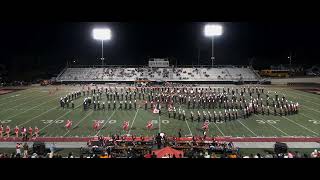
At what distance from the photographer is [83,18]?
13.7 feet

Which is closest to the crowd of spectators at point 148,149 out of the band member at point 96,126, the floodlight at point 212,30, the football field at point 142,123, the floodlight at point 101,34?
the football field at point 142,123

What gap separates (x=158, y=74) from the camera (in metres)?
40.8

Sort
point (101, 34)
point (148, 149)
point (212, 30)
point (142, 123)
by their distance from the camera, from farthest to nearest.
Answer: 1. point (101, 34)
2. point (212, 30)
3. point (142, 123)
4. point (148, 149)

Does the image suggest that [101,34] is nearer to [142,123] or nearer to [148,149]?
[142,123]

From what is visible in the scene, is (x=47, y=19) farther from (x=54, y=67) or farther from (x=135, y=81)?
(x=54, y=67)

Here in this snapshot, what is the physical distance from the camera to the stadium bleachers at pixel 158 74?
128 feet

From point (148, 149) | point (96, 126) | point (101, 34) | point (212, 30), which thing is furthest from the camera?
point (101, 34)

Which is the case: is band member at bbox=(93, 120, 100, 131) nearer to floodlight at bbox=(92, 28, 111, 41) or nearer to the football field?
the football field

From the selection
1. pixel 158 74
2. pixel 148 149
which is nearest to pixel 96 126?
pixel 148 149

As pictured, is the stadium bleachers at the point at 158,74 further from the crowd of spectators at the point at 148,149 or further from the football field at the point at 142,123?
the crowd of spectators at the point at 148,149

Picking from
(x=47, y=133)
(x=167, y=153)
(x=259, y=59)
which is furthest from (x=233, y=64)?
(x=167, y=153)
